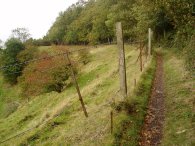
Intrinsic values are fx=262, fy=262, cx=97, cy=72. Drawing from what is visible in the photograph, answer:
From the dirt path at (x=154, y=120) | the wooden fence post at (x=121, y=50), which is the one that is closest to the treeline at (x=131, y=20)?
the wooden fence post at (x=121, y=50)

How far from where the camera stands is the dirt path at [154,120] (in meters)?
10.8

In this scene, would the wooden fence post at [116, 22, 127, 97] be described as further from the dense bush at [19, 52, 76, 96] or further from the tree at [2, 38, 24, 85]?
the tree at [2, 38, 24, 85]

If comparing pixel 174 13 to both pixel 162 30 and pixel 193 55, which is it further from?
pixel 162 30

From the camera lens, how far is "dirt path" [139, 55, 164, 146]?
35.3 feet

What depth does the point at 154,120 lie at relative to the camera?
12.6 meters

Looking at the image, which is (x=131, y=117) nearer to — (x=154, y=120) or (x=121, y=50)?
(x=154, y=120)

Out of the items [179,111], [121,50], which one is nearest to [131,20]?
[121,50]

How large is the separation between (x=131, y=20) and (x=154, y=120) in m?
37.5

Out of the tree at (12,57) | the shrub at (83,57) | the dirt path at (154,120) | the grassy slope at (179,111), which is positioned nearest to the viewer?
the grassy slope at (179,111)

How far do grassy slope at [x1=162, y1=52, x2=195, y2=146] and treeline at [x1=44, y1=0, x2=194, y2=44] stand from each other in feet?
9.59

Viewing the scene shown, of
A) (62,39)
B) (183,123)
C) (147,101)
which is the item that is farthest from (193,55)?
(62,39)

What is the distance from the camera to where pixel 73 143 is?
11.1 metres

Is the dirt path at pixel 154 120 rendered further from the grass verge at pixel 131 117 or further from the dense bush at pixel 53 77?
the dense bush at pixel 53 77

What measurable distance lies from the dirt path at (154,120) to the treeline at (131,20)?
12.4ft
